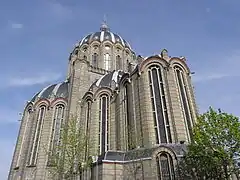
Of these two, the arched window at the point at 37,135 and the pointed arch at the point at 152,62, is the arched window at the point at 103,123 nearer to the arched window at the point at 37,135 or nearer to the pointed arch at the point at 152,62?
the pointed arch at the point at 152,62

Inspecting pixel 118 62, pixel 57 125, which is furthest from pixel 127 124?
pixel 118 62

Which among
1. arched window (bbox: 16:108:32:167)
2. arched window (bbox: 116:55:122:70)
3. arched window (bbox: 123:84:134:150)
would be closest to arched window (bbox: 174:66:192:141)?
arched window (bbox: 123:84:134:150)

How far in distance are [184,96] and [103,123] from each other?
10.9m

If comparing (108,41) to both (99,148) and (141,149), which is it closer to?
(99,148)

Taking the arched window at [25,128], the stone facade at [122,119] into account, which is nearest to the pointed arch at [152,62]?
the stone facade at [122,119]

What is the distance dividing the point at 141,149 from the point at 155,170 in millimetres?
2646

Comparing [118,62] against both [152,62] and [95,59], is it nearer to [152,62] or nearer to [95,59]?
[95,59]

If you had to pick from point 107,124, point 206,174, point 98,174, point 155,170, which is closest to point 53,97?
point 107,124

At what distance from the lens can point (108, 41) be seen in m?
50.5

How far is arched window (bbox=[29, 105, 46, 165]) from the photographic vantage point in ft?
107

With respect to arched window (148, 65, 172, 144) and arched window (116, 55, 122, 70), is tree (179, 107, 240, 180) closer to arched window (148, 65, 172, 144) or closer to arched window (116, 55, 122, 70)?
arched window (148, 65, 172, 144)

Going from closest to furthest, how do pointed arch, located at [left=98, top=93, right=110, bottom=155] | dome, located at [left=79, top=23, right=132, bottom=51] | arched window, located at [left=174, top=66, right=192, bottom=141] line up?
arched window, located at [left=174, top=66, right=192, bottom=141], pointed arch, located at [left=98, top=93, right=110, bottom=155], dome, located at [left=79, top=23, right=132, bottom=51]

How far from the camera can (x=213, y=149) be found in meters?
18.2

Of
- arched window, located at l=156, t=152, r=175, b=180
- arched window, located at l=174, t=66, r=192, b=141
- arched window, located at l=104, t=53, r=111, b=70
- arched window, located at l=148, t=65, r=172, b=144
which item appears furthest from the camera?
arched window, located at l=104, t=53, r=111, b=70
